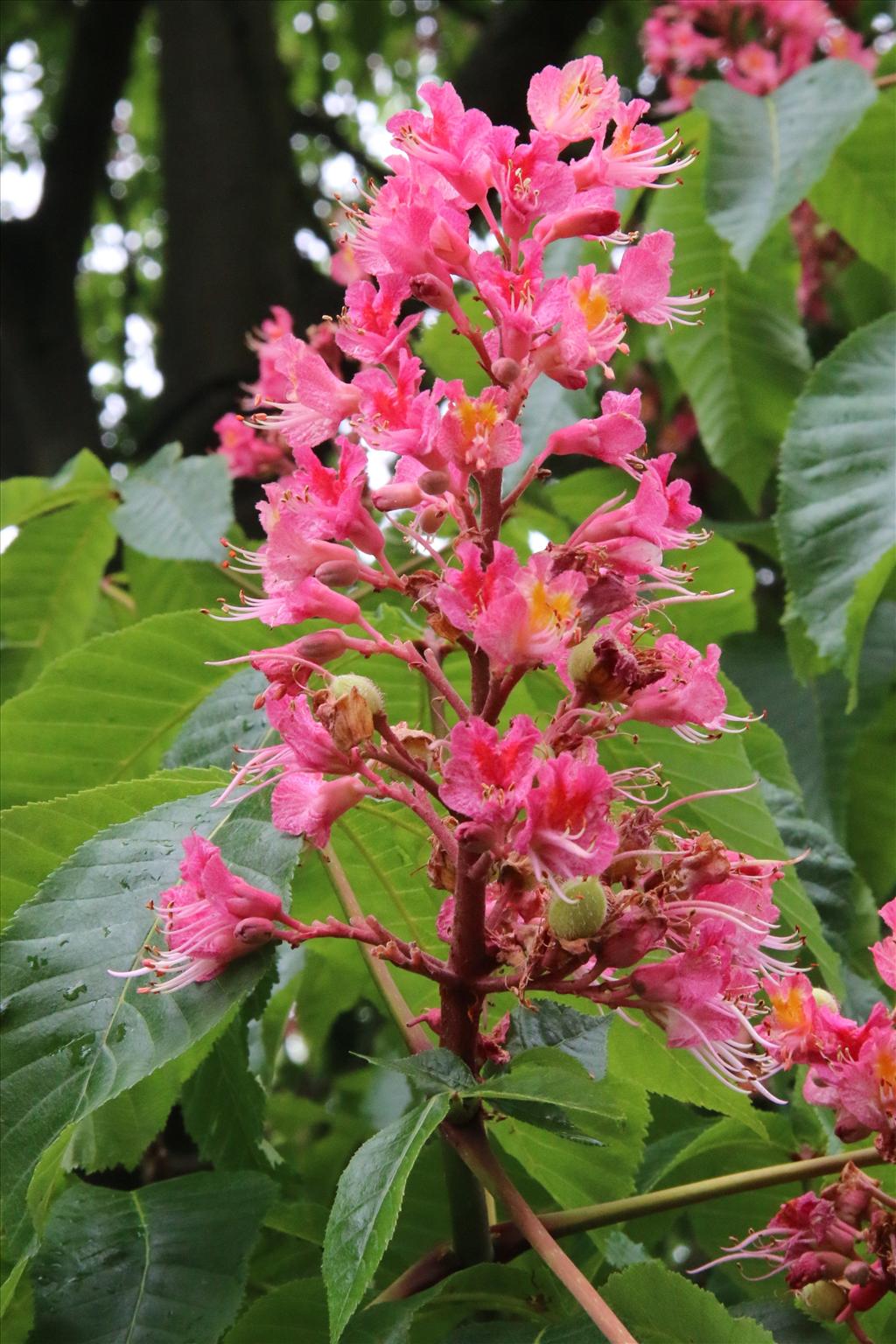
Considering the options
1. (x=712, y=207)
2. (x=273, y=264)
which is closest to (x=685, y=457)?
(x=273, y=264)

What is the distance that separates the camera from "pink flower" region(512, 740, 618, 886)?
0.86 meters

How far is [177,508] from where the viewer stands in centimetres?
168

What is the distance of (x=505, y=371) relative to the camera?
944mm

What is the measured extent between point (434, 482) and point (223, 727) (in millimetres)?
403

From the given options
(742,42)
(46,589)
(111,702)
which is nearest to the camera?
(111,702)

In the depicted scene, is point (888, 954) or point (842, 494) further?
point (842, 494)

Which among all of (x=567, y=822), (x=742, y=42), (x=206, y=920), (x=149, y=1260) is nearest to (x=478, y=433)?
(x=567, y=822)

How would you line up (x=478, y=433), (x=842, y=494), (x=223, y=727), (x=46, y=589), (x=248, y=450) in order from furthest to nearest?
(x=248, y=450), (x=46, y=589), (x=842, y=494), (x=223, y=727), (x=478, y=433)

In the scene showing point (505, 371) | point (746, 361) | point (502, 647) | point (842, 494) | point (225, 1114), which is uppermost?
point (505, 371)

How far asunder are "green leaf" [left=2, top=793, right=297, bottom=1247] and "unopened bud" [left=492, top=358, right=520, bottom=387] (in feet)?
1.23

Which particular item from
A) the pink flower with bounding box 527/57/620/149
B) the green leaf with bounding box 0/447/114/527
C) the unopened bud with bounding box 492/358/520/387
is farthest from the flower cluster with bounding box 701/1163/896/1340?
the green leaf with bounding box 0/447/114/527

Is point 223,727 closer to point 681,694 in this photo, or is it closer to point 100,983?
point 100,983

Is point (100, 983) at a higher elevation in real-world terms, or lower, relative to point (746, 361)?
higher

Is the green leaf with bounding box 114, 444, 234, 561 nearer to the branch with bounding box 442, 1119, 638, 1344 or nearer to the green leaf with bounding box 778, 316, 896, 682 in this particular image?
the green leaf with bounding box 778, 316, 896, 682
